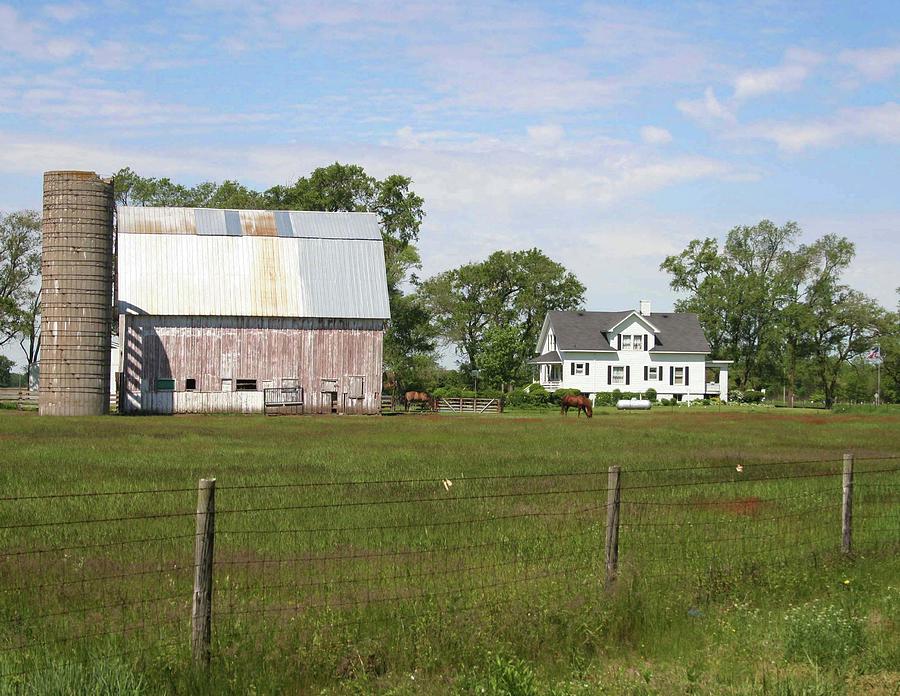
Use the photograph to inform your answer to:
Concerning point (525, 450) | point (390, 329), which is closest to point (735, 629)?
point (525, 450)

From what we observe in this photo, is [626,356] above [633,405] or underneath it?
above

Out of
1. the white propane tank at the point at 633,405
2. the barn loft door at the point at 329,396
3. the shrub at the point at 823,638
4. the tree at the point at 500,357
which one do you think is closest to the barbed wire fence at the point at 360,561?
the shrub at the point at 823,638

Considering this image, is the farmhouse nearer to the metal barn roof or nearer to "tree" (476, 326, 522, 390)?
"tree" (476, 326, 522, 390)

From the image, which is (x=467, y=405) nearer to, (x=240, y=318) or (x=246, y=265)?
(x=246, y=265)

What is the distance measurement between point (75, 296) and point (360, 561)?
4452 centimetres

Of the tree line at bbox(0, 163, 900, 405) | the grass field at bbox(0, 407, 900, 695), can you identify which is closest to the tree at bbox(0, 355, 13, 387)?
the tree line at bbox(0, 163, 900, 405)

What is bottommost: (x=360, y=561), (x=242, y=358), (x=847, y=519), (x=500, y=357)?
(x=360, y=561)

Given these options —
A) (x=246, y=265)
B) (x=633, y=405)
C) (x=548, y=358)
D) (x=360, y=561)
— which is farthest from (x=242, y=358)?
(x=548, y=358)

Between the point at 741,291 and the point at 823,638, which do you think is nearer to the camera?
the point at 823,638

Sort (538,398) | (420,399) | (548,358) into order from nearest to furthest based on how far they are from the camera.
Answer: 1. (420,399)
2. (538,398)
3. (548,358)

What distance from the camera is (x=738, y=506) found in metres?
17.8

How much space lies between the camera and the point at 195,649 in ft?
27.4

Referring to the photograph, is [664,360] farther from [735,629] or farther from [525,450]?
[735,629]

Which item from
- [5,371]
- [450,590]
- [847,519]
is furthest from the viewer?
[5,371]
